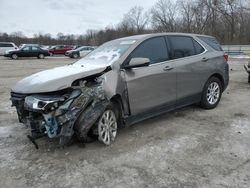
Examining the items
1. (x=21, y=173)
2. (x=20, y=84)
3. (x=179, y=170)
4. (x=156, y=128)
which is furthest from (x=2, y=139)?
(x=179, y=170)

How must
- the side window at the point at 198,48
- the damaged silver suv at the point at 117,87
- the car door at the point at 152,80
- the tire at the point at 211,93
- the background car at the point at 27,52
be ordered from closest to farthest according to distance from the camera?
the damaged silver suv at the point at 117,87
the car door at the point at 152,80
the side window at the point at 198,48
the tire at the point at 211,93
the background car at the point at 27,52

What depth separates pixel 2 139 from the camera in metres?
4.78

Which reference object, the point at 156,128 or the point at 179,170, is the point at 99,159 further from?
the point at 156,128

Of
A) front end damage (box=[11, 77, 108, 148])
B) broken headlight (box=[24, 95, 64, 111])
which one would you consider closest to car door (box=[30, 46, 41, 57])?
front end damage (box=[11, 77, 108, 148])

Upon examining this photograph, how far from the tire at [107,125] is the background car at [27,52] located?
94.3 ft

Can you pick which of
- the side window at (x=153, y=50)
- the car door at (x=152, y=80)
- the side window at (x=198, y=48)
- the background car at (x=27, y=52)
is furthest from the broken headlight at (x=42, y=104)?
the background car at (x=27, y=52)

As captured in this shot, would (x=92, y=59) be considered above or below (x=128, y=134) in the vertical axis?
above

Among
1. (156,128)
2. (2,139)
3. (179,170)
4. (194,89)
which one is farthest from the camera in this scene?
(194,89)

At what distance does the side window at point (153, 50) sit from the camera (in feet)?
16.1

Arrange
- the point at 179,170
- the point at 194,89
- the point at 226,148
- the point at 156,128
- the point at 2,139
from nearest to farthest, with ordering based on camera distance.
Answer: the point at 179,170, the point at 226,148, the point at 2,139, the point at 156,128, the point at 194,89

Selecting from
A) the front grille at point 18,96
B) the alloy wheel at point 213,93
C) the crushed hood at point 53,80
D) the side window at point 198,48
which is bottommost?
the alloy wheel at point 213,93

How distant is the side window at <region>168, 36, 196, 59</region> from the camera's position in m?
5.49

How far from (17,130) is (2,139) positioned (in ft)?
1.54

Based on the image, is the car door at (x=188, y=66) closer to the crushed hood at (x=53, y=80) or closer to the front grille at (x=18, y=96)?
the crushed hood at (x=53, y=80)
